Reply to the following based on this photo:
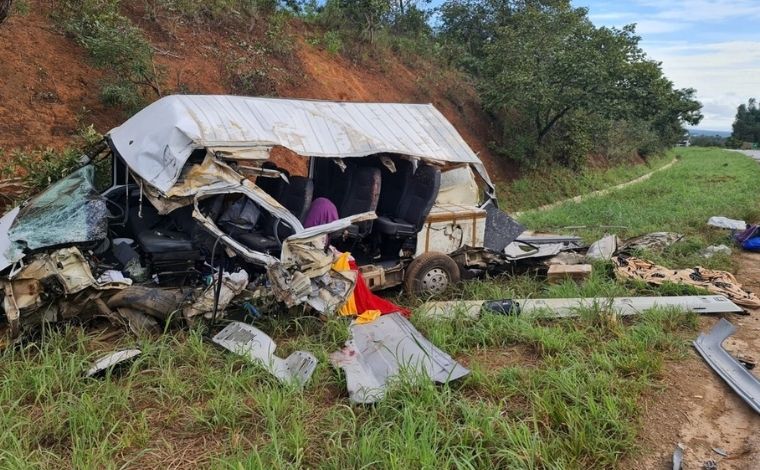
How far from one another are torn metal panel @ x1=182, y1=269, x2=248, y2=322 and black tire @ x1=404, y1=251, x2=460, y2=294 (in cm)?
200

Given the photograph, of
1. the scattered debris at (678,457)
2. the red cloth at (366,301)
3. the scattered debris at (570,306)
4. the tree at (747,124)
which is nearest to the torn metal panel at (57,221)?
the red cloth at (366,301)

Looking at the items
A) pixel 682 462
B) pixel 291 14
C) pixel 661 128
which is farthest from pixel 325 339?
pixel 661 128

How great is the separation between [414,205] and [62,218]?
342 cm

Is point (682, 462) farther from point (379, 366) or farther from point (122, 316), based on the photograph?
point (122, 316)

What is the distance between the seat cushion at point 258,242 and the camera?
4.80 meters

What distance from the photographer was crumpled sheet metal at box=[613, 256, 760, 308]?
5871 millimetres

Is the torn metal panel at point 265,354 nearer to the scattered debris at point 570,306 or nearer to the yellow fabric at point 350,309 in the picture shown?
the yellow fabric at point 350,309

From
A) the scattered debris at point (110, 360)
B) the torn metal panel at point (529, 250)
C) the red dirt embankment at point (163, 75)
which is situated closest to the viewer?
the scattered debris at point (110, 360)

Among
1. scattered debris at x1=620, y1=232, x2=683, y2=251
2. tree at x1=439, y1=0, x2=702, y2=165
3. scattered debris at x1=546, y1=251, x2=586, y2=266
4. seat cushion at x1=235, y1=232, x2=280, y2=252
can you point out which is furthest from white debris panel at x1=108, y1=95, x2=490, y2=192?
tree at x1=439, y1=0, x2=702, y2=165

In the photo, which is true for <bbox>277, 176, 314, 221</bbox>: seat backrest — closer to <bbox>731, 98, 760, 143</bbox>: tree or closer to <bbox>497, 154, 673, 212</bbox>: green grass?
<bbox>497, 154, 673, 212</bbox>: green grass

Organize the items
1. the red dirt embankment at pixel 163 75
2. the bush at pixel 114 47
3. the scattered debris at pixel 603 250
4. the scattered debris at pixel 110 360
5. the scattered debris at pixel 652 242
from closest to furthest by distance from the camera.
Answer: the scattered debris at pixel 110 360
the scattered debris at pixel 603 250
the scattered debris at pixel 652 242
the red dirt embankment at pixel 163 75
the bush at pixel 114 47

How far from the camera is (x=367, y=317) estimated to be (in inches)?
191

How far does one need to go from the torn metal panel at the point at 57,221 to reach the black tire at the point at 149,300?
55 centimetres

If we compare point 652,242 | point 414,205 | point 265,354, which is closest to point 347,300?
point 265,354
